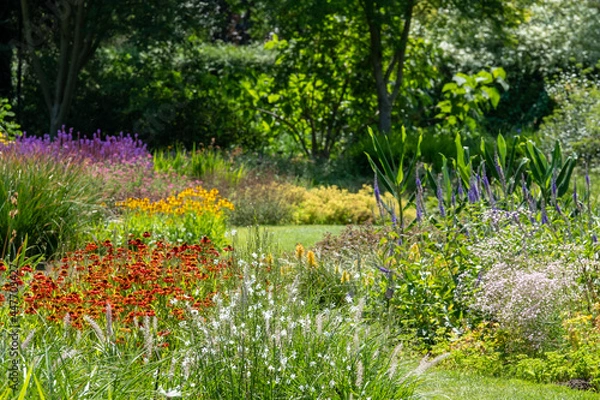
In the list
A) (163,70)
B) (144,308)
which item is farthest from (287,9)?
(144,308)

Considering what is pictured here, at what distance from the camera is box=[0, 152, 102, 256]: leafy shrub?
27.2 ft

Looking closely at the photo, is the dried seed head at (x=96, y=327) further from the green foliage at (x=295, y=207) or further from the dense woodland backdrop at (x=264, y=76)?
the dense woodland backdrop at (x=264, y=76)

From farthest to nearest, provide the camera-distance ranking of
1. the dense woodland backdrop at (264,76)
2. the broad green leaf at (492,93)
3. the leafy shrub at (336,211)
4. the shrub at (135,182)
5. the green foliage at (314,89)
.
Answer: the green foliage at (314,89), the broad green leaf at (492,93), the dense woodland backdrop at (264,76), the leafy shrub at (336,211), the shrub at (135,182)

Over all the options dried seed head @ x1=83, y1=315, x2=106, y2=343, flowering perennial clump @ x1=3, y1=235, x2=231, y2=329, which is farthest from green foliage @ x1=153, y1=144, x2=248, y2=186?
dried seed head @ x1=83, y1=315, x2=106, y2=343

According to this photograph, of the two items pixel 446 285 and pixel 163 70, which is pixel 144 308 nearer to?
pixel 446 285

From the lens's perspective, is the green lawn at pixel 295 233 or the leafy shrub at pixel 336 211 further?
the leafy shrub at pixel 336 211

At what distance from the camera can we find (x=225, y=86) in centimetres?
1803

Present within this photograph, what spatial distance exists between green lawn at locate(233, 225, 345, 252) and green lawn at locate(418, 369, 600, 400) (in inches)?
178

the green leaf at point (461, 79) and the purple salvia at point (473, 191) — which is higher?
the green leaf at point (461, 79)

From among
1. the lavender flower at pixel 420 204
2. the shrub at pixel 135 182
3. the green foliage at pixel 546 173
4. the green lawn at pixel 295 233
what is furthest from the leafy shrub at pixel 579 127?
the lavender flower at pixel 420 204

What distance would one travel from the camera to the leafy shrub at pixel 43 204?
830cm

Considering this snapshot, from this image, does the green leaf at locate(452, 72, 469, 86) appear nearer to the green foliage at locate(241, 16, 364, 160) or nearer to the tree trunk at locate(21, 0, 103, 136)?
the green foliage at locate(241, 16, 364, 160)

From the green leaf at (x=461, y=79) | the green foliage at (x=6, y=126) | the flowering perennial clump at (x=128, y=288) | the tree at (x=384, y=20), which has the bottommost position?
the flowering perennial clump at (x=128, y=288)

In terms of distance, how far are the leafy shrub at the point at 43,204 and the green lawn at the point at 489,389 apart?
4.07 meters
